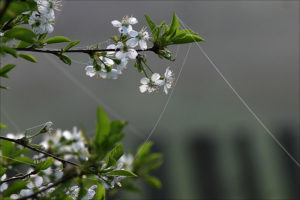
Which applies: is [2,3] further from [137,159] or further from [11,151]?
[137,159]

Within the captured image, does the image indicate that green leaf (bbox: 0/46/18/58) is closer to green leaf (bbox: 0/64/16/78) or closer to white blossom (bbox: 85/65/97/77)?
green leaf (bbox: 0/64/16/78)

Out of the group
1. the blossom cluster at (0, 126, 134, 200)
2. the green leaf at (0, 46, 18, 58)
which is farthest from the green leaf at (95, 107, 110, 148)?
the green leaf at (0, 46, 18, 58)

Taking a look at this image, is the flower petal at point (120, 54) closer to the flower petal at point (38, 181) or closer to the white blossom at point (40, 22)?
the white blossom at point (40, 22)

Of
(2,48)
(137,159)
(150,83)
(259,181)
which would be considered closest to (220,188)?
(259,181)

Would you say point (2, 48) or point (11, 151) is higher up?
point (2, 48)

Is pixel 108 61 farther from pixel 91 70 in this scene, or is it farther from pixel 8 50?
pixel 8 50
